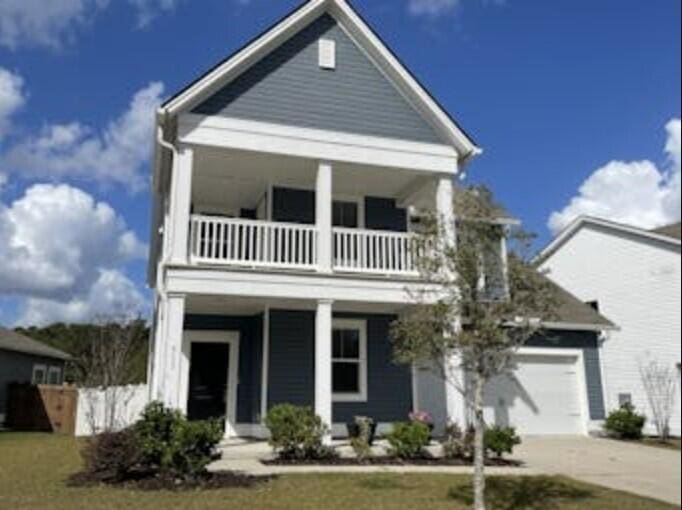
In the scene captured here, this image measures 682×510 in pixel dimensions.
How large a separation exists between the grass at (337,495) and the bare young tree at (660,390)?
38.0ft

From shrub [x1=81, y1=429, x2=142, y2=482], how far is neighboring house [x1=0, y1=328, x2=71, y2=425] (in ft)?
55.8

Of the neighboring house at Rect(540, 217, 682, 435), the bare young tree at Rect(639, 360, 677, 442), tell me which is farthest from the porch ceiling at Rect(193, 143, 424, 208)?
the bare young tree at Rect(639, 360, 677, 442)

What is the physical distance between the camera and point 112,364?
15.6m

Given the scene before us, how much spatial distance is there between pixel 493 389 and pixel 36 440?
42.1 ft

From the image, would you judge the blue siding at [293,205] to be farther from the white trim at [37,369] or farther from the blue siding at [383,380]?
the white trim at [37,369]

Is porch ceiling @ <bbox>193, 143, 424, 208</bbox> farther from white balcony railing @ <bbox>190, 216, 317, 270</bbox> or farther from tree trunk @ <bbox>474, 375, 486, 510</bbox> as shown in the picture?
tree trunk @ <bbox>474, 375, 486, 510</bbox>

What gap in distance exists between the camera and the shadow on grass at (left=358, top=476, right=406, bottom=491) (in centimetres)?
919

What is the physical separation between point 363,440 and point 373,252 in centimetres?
450

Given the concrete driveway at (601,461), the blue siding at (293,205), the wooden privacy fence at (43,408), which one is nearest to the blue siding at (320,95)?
the blue siding at (293,205)

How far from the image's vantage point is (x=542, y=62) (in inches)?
128

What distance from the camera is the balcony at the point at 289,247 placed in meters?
13.1

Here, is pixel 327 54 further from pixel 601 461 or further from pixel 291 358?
pixel 601 461

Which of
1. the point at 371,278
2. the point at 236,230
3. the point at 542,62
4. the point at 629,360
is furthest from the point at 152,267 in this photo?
the point at 542,62

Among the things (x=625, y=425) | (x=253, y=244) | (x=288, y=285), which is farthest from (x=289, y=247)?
(x=625, y=425)
